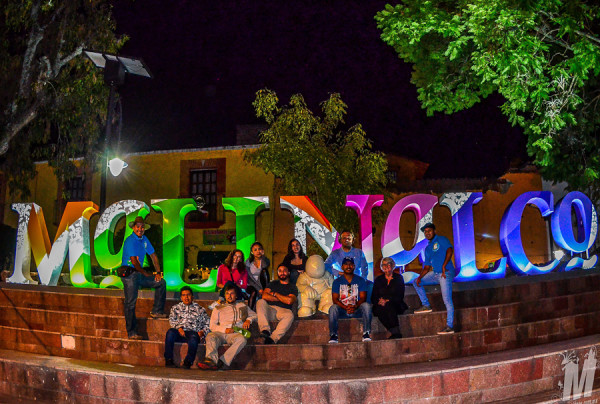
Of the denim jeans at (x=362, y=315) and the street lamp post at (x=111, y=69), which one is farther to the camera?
the street lamp post at (x=111, y=69)

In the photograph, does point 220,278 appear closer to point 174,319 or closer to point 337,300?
point 174,319

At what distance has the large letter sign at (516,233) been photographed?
12234 mm

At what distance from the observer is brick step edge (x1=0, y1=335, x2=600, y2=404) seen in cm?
835

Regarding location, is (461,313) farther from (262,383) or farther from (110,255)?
(110,255)

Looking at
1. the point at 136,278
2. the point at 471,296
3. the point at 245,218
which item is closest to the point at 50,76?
the point at 245,218

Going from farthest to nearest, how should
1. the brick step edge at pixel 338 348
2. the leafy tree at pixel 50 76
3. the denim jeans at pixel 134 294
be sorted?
1. the leafy tree at pixel 50 76
2. the denim jeans at pixel 134 294
3. the brick step edge at pixel 338 348

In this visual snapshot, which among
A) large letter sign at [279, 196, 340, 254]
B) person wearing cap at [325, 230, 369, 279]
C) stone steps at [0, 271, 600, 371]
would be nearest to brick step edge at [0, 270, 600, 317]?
stone steps at [0, 271, 600, 371]

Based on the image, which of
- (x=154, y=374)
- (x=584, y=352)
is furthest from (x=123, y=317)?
(x=584, y=352)

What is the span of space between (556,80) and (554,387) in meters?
6.02

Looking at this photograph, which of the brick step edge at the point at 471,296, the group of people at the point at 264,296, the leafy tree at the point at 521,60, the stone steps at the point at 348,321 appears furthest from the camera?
the brick step edge at the point at 471,296

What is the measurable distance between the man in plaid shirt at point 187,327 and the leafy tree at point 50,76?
859cm

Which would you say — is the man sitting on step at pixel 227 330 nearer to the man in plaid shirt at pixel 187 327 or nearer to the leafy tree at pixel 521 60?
the man in plaid shirt at pixel 187 327

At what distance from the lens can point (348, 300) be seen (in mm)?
10289

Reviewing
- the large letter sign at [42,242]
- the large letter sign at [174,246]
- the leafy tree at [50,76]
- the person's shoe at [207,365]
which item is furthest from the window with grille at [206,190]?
the person's shoe at [207,365]
